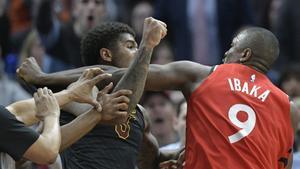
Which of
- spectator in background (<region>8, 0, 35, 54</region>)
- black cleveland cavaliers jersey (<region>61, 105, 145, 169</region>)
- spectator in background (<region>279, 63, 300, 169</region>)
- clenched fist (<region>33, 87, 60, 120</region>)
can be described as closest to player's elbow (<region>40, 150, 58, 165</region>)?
clenched fist (<region>33, 87, 60, 120</region>)

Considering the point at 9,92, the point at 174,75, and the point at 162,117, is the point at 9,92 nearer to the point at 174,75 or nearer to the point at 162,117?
the point at 162,117

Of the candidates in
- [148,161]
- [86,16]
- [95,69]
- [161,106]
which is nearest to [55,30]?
[86,16]

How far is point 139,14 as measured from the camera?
12305mm

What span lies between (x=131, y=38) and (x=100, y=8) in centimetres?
398

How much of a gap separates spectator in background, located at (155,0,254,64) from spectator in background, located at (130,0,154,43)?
0.36 metres

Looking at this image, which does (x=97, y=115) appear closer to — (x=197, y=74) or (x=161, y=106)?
(x=197, y=74)

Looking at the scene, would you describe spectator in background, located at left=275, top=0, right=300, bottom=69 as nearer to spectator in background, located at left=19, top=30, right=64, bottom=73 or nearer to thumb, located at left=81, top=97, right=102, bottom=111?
spectator in background, located at left=19, top=30, right=64, bottom=73

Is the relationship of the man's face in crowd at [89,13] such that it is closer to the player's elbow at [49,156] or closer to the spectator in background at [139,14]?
the spectator in background at [139,14]

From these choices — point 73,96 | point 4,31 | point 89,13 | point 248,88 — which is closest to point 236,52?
point 248,88

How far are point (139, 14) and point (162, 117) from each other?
1730 millimetres

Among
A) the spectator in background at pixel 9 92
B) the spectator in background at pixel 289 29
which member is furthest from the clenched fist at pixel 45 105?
the spectator in background at pixel 289 29

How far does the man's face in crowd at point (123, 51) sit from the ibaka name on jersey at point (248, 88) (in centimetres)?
83

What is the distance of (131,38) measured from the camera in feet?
25.0

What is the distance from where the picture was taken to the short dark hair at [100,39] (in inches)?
300
